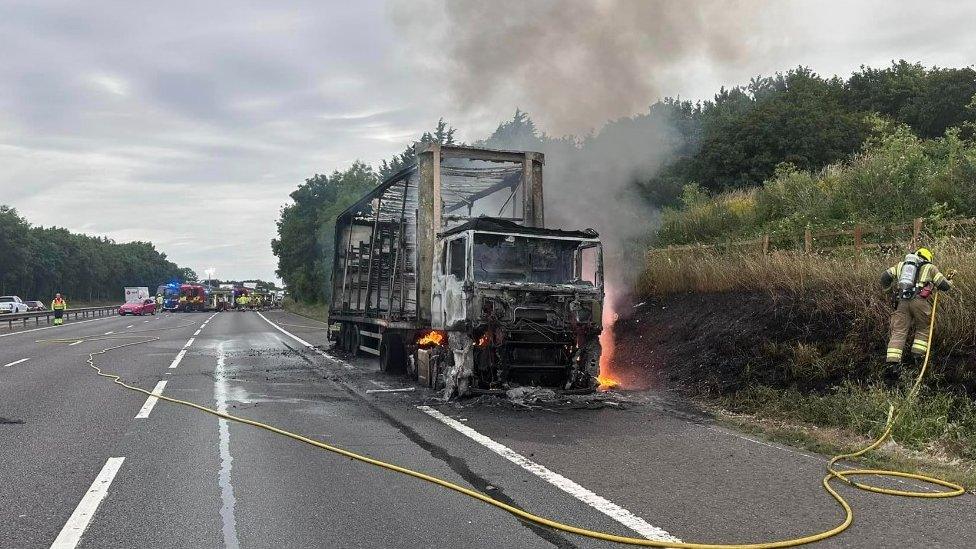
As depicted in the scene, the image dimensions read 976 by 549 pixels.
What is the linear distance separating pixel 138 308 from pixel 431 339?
51.7 m

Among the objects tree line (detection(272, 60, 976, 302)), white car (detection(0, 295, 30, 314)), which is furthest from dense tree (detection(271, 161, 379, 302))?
white car (detection(0, 295, 30, 314))

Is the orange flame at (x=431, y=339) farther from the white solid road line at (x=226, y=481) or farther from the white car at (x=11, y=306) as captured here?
the white car at (x=11, y=306)

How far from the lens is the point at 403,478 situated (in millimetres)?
6090

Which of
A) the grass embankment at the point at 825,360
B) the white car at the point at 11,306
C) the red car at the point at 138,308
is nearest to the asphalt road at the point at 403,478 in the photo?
the grass embankment at the point at 825,360

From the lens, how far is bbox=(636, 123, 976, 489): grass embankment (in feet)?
25.8

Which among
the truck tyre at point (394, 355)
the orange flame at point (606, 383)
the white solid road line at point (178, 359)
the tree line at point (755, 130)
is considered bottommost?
the white solid road line at point (178, 359)

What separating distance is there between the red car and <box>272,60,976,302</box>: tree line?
13632 millimetres

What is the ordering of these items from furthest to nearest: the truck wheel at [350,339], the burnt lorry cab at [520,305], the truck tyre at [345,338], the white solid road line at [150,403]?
the truck tyre at [345,338] → the truck wheel at [350,339] → the burnt lorry cab at [520,305] → the white solid road line at [150,403]

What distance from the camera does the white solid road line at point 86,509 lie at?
4.55 metres

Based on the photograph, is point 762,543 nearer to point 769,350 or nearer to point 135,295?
point 769,350

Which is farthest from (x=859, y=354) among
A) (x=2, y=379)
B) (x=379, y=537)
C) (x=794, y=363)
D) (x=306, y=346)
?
(x=306, y=346)

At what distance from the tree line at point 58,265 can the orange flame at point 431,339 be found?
273 ft

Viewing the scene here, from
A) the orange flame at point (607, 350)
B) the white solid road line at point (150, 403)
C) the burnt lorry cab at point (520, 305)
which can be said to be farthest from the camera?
the orange flame at point (607, 350)

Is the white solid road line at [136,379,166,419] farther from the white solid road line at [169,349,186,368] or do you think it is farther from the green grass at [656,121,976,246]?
the green grass at [656,121,976,246]
